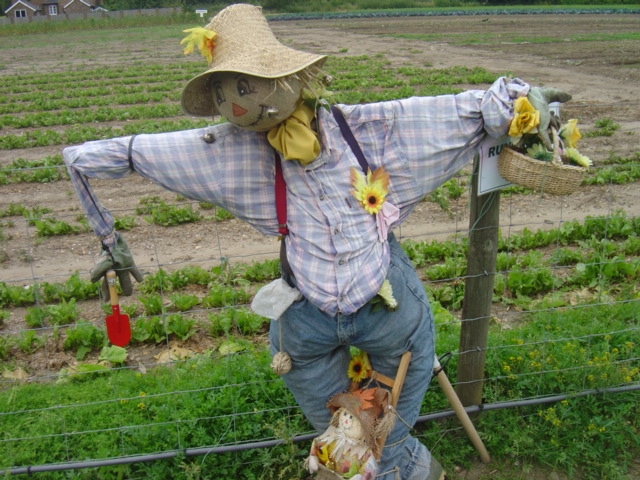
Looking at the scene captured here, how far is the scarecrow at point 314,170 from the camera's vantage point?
2506mm

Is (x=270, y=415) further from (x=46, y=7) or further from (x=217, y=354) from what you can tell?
(x=46, y=7)

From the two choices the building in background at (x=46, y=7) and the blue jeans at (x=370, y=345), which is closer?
the blue jeans at (x=370, y=345)

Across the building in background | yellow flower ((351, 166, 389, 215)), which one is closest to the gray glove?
yellow flower ((351, 166, 389, 215))

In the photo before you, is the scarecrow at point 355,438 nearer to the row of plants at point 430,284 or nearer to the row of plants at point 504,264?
the row of plants at point 430,284

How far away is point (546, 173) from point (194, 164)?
1320 mm

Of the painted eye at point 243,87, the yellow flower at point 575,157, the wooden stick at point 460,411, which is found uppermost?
the painted eye at point 243,87

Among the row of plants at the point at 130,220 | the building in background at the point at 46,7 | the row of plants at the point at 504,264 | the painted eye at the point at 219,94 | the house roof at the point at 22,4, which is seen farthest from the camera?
the building in background at the point at 46,7

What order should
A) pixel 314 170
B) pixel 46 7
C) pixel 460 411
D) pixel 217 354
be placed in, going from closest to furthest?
pixel 314 170 → pixel 460 411 → pixel 217 354 → pixel 46 7

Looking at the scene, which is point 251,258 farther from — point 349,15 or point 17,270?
point 349,15

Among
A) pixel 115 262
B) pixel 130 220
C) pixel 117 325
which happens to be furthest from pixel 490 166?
pixel 130 220

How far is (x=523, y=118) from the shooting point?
8.41 feet

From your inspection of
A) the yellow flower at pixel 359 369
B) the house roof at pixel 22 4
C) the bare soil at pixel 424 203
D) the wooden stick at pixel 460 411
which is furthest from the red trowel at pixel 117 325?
the house roof at pixel 22 4

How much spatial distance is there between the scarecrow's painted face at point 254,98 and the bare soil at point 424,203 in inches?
43.0

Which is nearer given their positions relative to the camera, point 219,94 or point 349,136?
point 219,94
